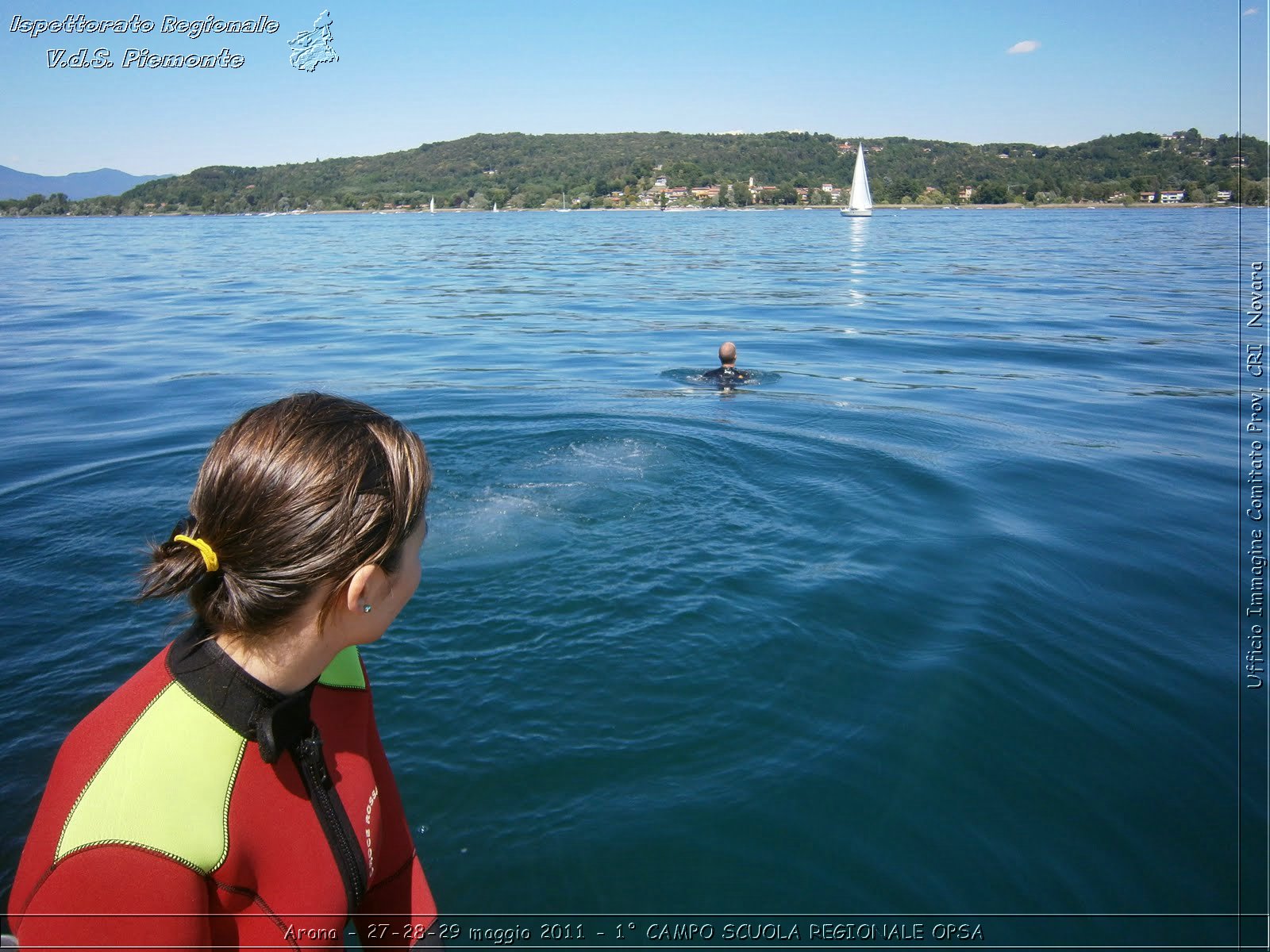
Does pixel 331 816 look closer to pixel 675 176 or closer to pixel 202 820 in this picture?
pixel 202 820

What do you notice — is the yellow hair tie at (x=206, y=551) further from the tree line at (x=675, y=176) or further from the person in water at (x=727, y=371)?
the tree line at (x=675, y=176)

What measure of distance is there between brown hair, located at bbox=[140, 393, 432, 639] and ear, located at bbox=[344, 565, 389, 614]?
1 cm

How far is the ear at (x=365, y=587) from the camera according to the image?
151 centimetres

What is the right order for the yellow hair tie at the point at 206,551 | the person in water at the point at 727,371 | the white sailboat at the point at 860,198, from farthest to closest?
the white sailboat at the point at 860,198 < the person in water at the point at 727,371 < the yellow hair tie at the point at 206,551

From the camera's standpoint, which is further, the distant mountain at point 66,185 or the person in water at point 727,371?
Result: the distant mountain at point 66,185

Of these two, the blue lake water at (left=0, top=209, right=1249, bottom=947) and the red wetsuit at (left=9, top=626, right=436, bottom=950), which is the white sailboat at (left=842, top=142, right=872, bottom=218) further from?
the red wetsuit at (left=9, top=626, right=436, bottom=950)

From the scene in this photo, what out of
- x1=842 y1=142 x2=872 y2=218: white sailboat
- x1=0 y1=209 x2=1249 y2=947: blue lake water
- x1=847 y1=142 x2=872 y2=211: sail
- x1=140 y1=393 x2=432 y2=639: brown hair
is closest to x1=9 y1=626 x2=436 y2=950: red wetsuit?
x1=140 y1=393 x2=432 y2=639: brown hair

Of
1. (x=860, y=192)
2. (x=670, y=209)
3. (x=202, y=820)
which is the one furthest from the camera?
(x=670, y=209)

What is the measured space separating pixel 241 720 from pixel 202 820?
0.56 feet

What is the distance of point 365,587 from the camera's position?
1532 millimetres

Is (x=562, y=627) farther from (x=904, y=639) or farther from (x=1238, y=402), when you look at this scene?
(x=1238, y=402)

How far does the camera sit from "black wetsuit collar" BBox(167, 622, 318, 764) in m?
1.45

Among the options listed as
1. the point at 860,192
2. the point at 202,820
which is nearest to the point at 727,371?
the point at 202,820

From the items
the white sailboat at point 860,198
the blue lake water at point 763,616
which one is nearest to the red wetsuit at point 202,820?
the blue lake water at point 763,616
